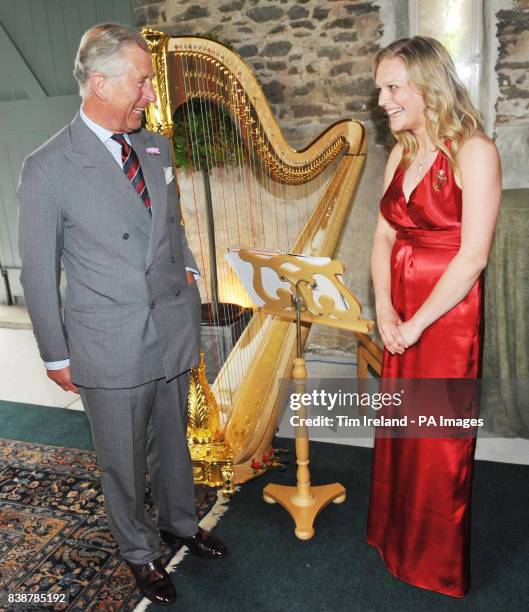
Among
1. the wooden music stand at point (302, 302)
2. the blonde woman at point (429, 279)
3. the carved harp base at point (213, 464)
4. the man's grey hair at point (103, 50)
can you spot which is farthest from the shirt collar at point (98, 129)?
the carved harp base at point (213, 464)

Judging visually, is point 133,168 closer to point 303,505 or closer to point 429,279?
point 429,279

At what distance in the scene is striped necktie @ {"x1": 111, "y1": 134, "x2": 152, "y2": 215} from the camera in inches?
74.2

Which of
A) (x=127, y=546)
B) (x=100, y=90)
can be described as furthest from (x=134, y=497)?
(x=100, y=90)

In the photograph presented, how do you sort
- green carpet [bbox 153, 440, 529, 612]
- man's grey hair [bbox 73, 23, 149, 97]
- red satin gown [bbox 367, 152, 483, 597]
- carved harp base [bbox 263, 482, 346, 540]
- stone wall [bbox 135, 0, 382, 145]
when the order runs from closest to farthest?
man's grey hair [bbox 73, 23, 149, 97] → red satin gown [bbox 367, 152, 483, 597] → green carpet [bbox 153, 440, 529, 612] → carved harp base [bbox 263, 482, 346, 540] → stone wall [bbox 135, 0, 382, 145]

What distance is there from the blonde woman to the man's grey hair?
761mm

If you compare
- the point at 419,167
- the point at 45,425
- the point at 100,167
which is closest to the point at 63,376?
the point at 100,167

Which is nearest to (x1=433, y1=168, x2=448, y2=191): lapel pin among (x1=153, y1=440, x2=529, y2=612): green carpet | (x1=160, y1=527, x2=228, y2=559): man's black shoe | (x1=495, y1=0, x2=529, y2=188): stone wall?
(x1=153, y1=440, x2=529, y2=612): green carpet

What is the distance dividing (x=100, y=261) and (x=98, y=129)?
1.29 feet

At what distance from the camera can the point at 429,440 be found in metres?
2.05

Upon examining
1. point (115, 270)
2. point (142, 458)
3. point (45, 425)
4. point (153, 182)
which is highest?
point (153, 182)

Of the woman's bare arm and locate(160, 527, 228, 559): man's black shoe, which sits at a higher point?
the woman's bare arm

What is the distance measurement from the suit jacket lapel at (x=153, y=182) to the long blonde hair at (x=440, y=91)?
785mm

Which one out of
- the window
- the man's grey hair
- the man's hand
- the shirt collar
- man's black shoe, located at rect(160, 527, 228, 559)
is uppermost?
the window

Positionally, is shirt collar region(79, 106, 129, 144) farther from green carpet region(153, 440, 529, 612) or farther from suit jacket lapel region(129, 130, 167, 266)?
green carpet region(153, 440, 529, 612)
